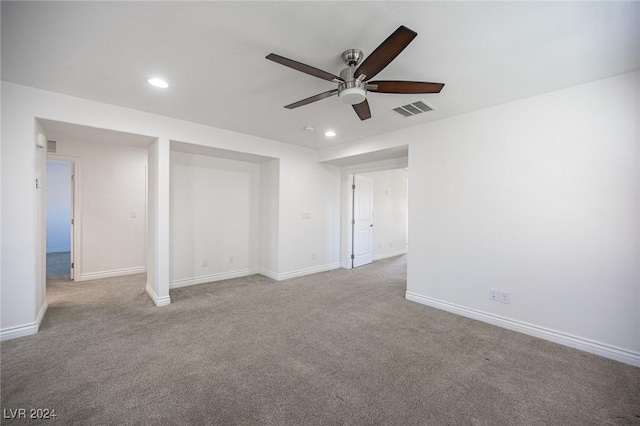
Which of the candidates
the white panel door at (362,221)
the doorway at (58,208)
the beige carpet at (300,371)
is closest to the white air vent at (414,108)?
the beige carpet at (300,371)

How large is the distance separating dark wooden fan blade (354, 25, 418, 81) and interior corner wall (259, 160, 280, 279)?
10.2ft

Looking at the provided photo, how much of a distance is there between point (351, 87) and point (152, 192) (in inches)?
126

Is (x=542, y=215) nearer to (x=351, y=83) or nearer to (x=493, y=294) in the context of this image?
(x=493, y=294)

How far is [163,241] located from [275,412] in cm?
273

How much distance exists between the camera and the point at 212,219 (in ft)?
15.7

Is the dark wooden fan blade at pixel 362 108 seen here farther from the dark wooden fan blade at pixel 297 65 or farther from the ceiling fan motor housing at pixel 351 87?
the dark wooden fan blade at pixel 297 65

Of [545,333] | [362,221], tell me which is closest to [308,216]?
[362,221]

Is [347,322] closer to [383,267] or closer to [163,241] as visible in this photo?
[163,241]

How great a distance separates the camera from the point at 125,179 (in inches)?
199

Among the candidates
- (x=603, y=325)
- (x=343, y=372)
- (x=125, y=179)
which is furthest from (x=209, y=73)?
(x=603, y=325)

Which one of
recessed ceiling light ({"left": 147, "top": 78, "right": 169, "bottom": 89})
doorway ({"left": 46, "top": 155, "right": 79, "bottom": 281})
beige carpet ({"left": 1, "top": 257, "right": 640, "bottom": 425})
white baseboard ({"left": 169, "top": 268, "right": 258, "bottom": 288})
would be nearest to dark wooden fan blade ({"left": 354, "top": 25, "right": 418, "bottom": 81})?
recessed ceiling light ({"left": 147, "top": 78, "right": 169, "bottom": 89})

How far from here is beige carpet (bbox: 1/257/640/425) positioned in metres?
1.70

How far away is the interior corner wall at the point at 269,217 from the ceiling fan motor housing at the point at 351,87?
2.85 m

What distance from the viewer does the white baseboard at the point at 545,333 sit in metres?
2.30
